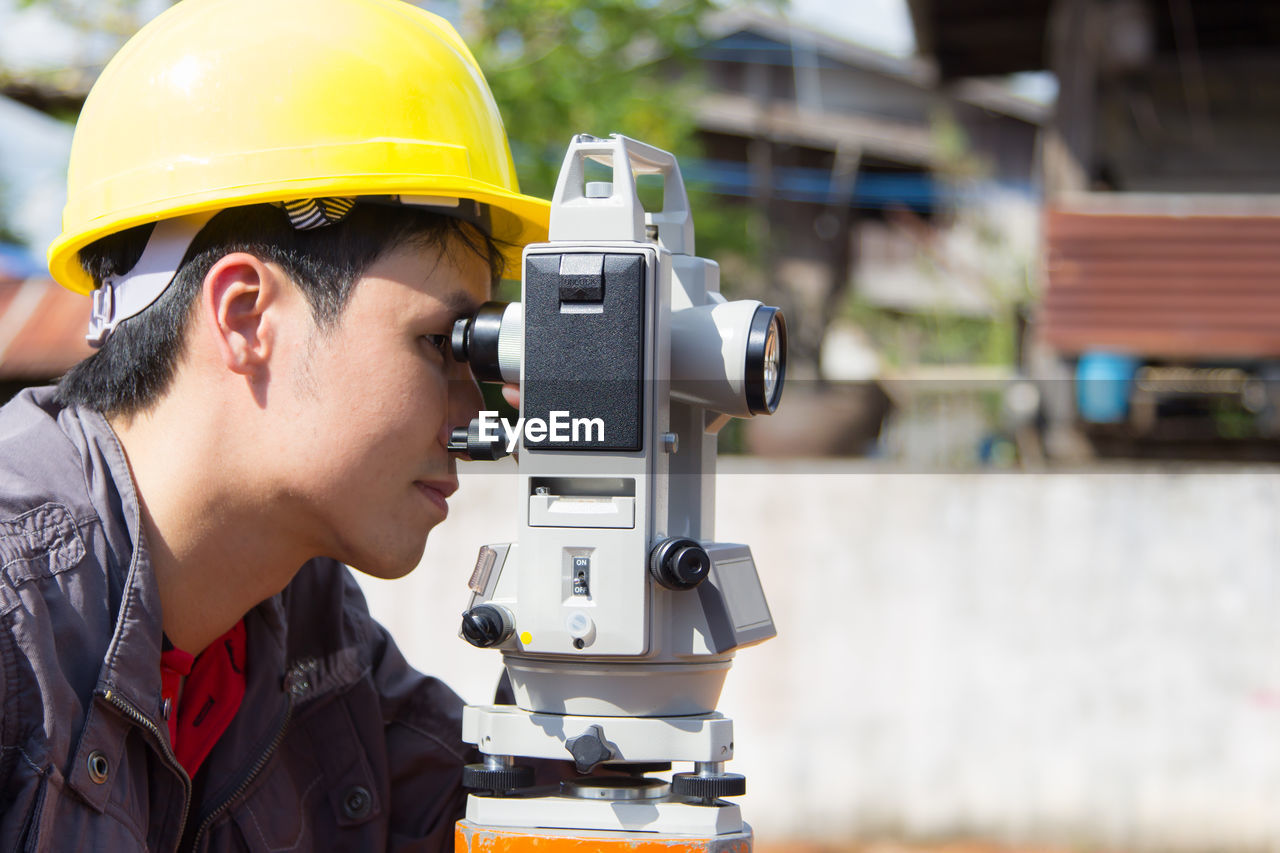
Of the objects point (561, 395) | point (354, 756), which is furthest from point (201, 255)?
point (354, 756)

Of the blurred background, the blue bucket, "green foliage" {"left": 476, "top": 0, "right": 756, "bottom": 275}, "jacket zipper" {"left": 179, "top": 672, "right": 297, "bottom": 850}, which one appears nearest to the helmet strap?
"jacket zipper" {"left": 179, "top": 672, "right": 297, "bottom": 850}

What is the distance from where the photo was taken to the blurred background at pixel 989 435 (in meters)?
4.93

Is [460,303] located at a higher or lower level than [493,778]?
higher

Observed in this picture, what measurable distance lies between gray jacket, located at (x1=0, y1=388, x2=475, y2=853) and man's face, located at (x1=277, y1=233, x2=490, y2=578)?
230mm

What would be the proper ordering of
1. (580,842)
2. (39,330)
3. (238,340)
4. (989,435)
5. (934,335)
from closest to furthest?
(580,842)
(238,340)
(39,330)
(989,435)
(934,335)

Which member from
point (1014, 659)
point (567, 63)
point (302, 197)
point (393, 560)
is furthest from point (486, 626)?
point (567, 63)

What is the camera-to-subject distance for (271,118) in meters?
1.51

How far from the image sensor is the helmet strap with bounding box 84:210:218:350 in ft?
5.16

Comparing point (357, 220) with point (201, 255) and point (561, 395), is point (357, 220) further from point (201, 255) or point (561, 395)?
point (561, 395)

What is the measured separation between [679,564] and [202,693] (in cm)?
85

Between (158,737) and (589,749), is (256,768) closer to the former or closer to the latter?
(158,737)

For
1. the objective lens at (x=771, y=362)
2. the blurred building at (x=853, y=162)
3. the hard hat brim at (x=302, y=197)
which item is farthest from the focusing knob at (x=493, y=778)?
the blurred building at (x=853, y=162)

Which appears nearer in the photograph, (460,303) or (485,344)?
(485,344)

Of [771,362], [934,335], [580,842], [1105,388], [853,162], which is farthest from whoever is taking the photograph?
[934,335]
